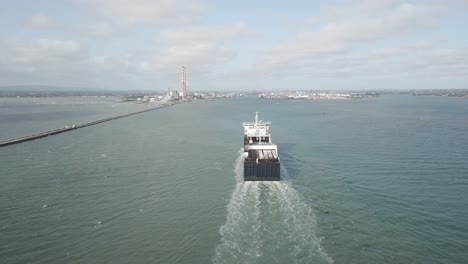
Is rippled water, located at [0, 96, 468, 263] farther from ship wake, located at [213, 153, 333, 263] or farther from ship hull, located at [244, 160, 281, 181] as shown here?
ship hull, located at [244, 160, 281, 181]

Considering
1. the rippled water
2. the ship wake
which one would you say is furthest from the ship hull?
the ship wake

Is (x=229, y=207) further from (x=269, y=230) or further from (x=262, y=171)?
(x=262, y=171)

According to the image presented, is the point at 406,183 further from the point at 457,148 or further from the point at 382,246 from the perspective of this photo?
the point at 457,148

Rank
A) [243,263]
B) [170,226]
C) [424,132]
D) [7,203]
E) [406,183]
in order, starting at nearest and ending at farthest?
[243,263] → [170,226] → [7,203] → [406,183] → [424,132]

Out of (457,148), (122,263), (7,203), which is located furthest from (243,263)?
(457,148)

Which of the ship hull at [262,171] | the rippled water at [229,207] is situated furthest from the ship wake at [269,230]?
the ship hull at [262,171]

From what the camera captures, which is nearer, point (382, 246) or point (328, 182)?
point (382, 246)

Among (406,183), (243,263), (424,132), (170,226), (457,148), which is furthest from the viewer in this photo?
(424,132)
